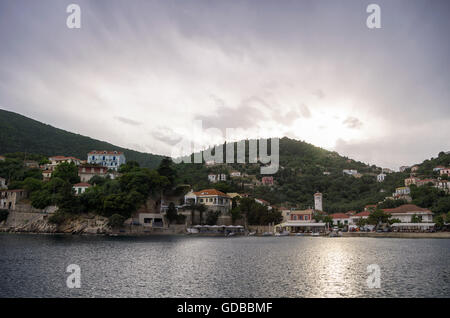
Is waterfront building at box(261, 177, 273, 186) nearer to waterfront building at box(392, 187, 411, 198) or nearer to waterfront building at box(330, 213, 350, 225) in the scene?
waterfront building at box(330, 213, 350, 225)

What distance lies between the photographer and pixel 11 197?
48.9 metres

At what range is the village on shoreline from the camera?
4697 cm

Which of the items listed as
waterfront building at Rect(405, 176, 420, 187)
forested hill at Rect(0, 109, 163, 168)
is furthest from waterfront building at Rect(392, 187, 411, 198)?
forested hill at Rect(0, 109, 163, 168)

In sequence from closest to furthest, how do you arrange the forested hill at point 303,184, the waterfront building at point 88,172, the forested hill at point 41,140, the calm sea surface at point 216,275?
1. the calm sea surface at point 216,275
2. the waterfront building at point 88,172
3. the forested hill at point 303,184
4. the forested hill at point 41,140

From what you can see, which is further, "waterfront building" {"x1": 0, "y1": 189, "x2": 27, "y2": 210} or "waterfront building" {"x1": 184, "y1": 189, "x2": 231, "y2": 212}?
"waterfront building" {"x1": 184, "y1": 189, "x2": 231, "y2": 212}

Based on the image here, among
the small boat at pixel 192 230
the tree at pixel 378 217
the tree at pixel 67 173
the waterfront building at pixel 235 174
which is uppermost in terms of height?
the waterfront building at pixel 235 174

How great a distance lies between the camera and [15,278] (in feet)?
50.4

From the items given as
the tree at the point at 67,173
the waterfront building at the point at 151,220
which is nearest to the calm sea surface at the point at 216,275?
the waterfront building at the point at 151,220

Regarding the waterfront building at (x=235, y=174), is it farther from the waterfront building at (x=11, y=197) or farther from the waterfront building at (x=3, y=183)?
the waterfront building at (x=11, y=197)

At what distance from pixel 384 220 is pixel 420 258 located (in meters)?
29.4

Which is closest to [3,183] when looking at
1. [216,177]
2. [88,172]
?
[88,172]

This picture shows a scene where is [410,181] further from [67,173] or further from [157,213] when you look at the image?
[67,173]

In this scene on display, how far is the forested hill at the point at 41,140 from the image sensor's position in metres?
76.5
